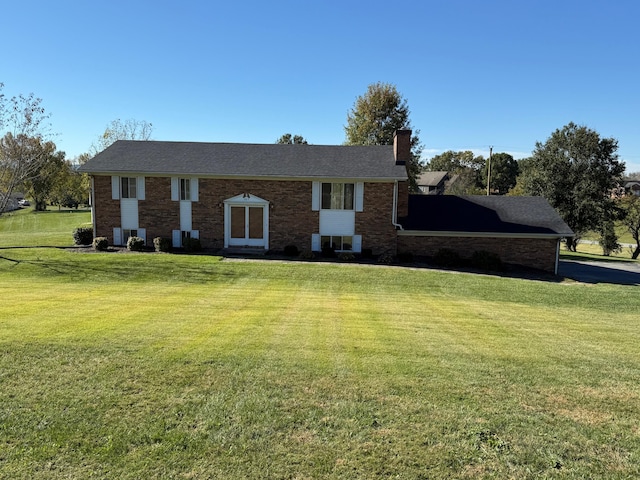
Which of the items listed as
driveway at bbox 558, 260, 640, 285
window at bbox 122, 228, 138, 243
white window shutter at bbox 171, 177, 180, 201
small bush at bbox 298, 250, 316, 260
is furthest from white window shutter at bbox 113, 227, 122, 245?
driveway at bbox 558, 260, 640, 285

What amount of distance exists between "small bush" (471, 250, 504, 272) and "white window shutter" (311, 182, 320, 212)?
8.18m

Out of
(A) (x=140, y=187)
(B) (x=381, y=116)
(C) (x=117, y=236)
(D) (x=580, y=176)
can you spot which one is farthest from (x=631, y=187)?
(C) (x=117, y=236)

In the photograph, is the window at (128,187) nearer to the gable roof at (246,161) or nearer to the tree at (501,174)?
the gable roof at (246,161)

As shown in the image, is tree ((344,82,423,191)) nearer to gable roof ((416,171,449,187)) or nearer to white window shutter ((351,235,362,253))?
white window shutter ((351,235,362,253))

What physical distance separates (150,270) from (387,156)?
1390 cm

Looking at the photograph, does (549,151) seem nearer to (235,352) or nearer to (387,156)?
(387,156)

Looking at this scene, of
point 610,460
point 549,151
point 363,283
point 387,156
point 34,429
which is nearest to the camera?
point 610,460

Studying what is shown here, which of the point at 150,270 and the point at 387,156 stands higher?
the point at 387,156

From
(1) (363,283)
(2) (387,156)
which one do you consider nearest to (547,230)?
(2) (387,156)

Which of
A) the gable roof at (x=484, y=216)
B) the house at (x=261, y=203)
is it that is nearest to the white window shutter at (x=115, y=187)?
the house at (x=261, y=203)

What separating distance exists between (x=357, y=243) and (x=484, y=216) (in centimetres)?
706

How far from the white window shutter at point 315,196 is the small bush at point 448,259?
648 cm

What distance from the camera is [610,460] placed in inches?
148

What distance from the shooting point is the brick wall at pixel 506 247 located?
21.6 metres
